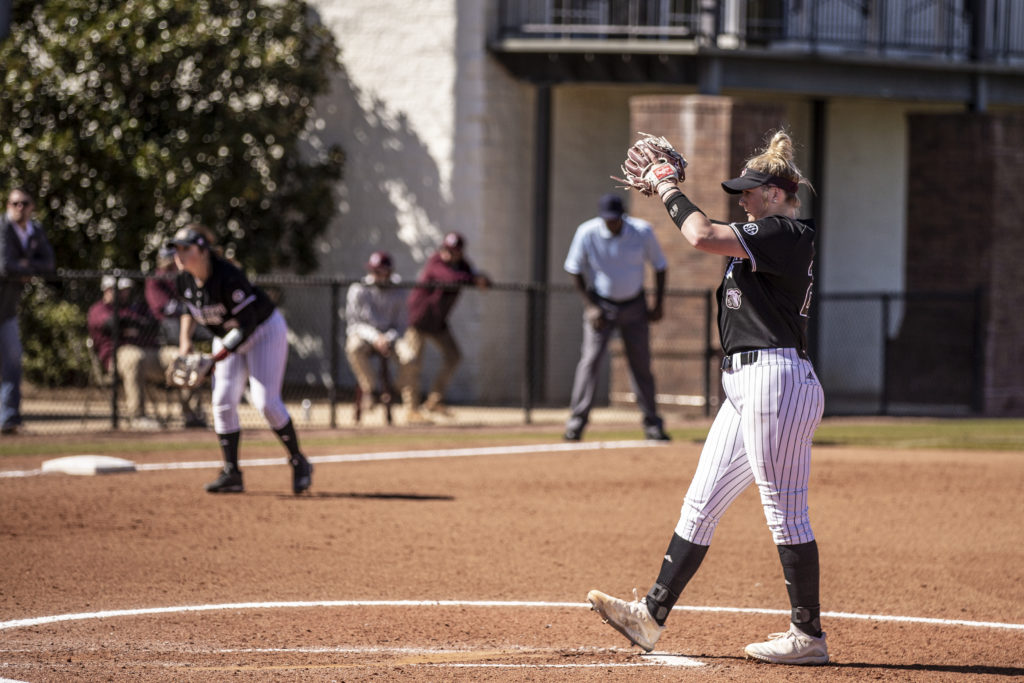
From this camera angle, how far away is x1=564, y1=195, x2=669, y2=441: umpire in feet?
44.3

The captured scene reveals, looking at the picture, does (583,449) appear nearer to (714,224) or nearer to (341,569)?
(341,569)

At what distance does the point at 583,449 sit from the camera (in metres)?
13.5

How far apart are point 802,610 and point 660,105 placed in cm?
1300

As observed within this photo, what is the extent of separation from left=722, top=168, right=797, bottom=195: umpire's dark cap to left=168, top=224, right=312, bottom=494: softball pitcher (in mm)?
4689

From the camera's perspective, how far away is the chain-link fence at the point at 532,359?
16.7 m

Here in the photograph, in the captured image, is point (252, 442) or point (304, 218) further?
point (304, 218)

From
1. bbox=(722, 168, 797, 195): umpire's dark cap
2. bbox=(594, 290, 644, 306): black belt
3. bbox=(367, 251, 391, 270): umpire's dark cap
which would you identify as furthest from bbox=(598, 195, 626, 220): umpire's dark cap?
bbox=(722, 168, 797, 195): umpire's dark cap

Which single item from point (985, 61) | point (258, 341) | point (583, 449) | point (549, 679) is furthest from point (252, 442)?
point (985, 61)

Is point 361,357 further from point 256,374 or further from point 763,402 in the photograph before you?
point 763,402

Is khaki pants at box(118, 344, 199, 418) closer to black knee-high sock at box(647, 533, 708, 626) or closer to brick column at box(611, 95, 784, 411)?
brick column at box(611, 95, 784, 411)

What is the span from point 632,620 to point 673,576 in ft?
0.82

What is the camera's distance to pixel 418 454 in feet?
43.2

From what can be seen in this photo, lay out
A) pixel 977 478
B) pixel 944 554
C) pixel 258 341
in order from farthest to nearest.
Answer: pixel 977 478 < pixel 258 341 < pixel 944 554

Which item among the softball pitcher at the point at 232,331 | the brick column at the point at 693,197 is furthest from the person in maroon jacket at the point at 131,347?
the brick column at the point at 693,197
